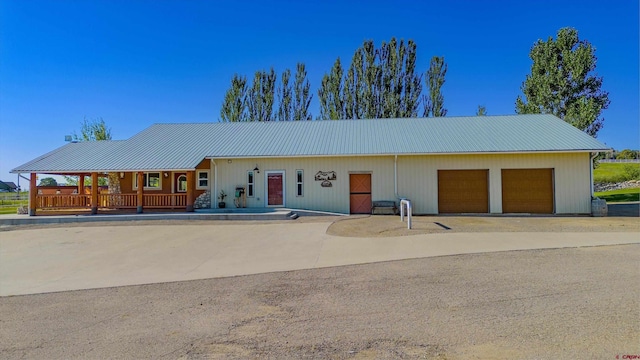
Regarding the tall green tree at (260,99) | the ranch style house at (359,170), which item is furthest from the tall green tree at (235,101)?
the ranch style house at (359,170)

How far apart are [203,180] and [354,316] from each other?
596 inches

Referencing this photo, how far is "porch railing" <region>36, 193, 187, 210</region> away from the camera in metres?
17.9

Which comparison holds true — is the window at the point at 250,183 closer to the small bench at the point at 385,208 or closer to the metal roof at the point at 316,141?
the metal roof at the point at 316,141

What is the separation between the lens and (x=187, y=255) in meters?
9.10

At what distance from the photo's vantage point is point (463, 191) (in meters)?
A: 16.8

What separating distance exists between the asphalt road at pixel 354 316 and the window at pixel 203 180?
1223 centimetres

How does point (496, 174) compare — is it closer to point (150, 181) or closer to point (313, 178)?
point (313, 178)

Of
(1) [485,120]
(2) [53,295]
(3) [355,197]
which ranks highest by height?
(1) [485,120]

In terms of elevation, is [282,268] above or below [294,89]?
below

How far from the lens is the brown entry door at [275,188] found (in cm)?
1747

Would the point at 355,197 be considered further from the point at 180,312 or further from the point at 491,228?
the point at 180,312

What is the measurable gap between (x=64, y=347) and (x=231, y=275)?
321 cm

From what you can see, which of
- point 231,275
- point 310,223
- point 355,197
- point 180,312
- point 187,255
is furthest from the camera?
point 355,197

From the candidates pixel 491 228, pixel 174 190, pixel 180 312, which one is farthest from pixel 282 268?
pixel 174 190
